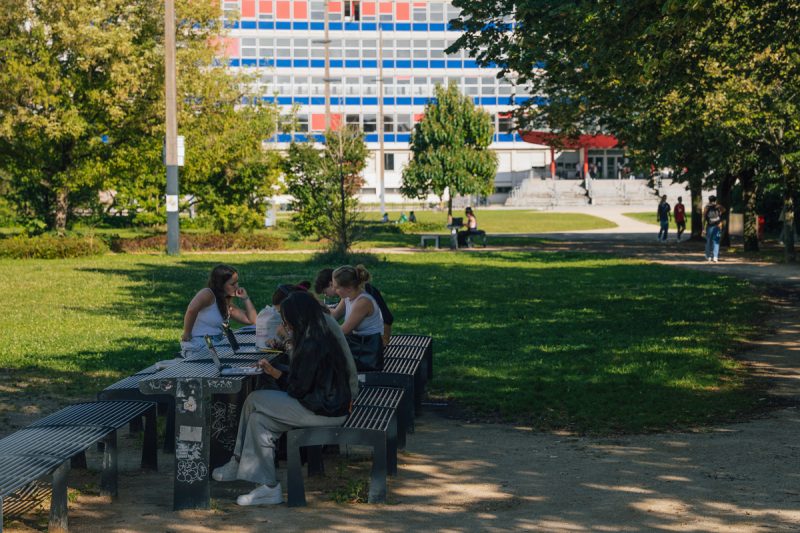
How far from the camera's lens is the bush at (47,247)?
30.4 meters

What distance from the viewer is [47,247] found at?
30422mm

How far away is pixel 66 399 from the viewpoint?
1050 cm

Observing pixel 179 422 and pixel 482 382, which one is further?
pixel 482 382

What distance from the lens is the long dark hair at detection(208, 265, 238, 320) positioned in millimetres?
9414

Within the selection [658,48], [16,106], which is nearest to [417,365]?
[658,48]

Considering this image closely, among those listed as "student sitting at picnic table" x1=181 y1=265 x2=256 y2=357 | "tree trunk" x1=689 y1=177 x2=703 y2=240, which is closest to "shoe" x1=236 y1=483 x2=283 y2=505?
"student sitting at picnic table" x1=181 y1=265 x2=256 y2=357

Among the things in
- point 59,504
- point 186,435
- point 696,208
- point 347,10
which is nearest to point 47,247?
point 696,208

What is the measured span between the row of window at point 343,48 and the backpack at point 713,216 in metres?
65.8

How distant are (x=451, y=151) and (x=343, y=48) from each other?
39.5 meters

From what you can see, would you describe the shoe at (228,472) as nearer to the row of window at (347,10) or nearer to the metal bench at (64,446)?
the metal bench at (64,446)

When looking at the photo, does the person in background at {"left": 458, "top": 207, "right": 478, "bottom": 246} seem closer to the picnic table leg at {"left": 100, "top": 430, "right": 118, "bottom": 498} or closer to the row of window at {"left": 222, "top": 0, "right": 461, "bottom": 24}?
the picnic table leg at {"left": 100, "top": 430, "right": 118, "bottom": 498}

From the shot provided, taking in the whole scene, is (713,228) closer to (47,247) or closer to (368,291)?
(47,247)

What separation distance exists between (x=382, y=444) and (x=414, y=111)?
3623 inches

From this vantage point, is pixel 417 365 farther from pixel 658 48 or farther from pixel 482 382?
pixel 658 48
